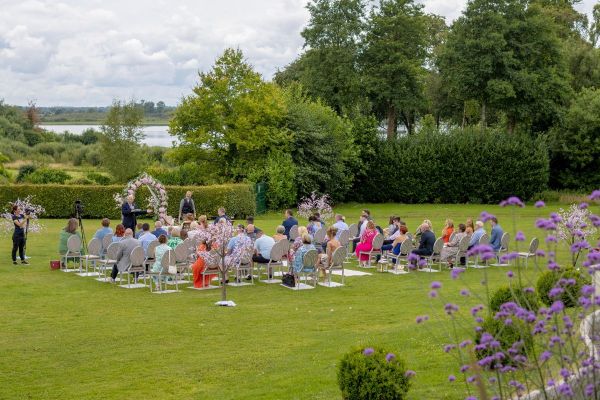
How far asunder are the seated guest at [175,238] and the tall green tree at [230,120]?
77.6ft

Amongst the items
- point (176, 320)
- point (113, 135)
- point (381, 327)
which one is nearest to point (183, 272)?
point (176, 320)

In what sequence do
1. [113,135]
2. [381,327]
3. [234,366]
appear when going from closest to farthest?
[234,366] → [381,327] → [113,135]

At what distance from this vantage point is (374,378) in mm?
8906

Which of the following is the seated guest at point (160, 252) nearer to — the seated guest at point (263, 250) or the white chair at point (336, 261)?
the seated guest at point (263, 250)

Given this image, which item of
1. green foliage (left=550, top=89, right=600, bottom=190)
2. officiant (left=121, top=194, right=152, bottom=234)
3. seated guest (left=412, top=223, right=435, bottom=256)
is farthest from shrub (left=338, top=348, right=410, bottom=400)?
green foliage (left=550, top=89, right=600, bottom=190)

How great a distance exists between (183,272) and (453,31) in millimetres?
39597

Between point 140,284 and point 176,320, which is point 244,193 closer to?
point 140,284

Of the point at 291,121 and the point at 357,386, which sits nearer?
the point at 357,386

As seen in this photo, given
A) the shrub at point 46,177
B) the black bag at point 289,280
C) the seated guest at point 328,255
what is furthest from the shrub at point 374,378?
the shrub at point 46,177

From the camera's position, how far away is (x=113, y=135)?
5397cm

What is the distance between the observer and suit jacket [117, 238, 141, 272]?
20.4m

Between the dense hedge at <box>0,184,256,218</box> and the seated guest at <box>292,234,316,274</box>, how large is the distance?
833 inches

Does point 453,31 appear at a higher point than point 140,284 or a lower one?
higher

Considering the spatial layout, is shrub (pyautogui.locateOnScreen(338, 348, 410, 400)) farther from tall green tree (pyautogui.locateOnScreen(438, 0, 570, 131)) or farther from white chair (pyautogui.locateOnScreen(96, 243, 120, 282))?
tall green tree (pyautogui.locateOnScreen(438, 0, 570, 131))
